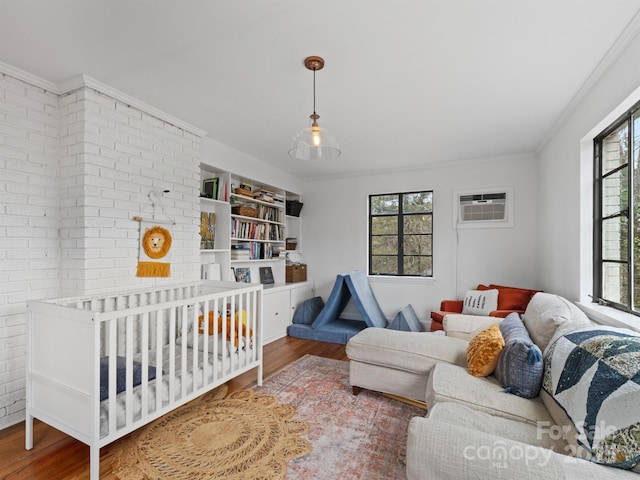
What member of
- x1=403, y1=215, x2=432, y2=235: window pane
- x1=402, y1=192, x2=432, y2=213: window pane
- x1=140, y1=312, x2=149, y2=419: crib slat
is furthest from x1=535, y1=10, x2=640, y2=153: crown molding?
x1=140, y1=312, x2=149, y2=419: crib slat

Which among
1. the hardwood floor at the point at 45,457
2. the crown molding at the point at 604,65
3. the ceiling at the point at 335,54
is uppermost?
the ceiling at the point at 335,54

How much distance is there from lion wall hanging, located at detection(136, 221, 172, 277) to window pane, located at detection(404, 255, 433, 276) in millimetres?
3097

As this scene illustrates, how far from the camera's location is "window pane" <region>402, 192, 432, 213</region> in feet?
14.7

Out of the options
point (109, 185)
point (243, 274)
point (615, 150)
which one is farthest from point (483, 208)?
point (109, 185)

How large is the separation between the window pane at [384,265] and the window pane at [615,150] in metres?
2.65

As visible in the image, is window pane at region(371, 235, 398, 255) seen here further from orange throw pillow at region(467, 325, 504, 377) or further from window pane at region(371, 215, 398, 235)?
orange throw pillow at region(467, 325, 504, 377)

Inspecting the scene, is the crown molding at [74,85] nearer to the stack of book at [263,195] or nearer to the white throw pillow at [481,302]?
the stack of book at [263,195]

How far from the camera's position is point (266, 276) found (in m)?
4.54

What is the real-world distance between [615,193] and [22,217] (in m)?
3.98

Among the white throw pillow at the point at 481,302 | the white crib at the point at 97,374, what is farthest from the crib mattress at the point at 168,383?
the white throw pillow at the point at 481,302

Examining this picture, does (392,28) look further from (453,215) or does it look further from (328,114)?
(453,215)

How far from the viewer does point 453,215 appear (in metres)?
4.26

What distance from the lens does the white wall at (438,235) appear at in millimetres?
3922

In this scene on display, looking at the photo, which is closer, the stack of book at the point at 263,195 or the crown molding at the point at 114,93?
the crown molding at the point at 114,93
